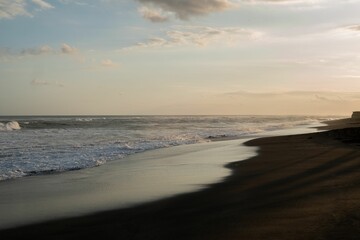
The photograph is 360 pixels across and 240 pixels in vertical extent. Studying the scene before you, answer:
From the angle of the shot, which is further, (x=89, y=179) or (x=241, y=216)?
(x=89, y=179)

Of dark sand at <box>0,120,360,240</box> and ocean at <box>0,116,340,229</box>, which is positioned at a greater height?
dark sand at <box>0,120,360,240</box>

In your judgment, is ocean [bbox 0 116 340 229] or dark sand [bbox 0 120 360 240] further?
ocean [bbox 0 116 340 229]

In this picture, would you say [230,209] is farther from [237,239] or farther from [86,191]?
[86,191]

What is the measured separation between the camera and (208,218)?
6828 mm

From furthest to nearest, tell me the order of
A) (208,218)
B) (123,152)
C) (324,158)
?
(123,152) < (324,158) < (208,218)

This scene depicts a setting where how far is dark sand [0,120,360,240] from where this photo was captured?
5875 mm

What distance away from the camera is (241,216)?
6.82m

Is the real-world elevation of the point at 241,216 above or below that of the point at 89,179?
above

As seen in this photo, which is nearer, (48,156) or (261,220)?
(261,220)

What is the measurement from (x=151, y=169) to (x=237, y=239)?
26.8 feet

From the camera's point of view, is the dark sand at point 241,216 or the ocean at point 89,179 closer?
the dark sand at point 241,216

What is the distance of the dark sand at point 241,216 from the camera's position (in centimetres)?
588

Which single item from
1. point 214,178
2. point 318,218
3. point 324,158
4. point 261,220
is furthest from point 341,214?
point 324,158

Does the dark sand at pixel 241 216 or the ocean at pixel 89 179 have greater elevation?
the dark sand at pixel 241 216
